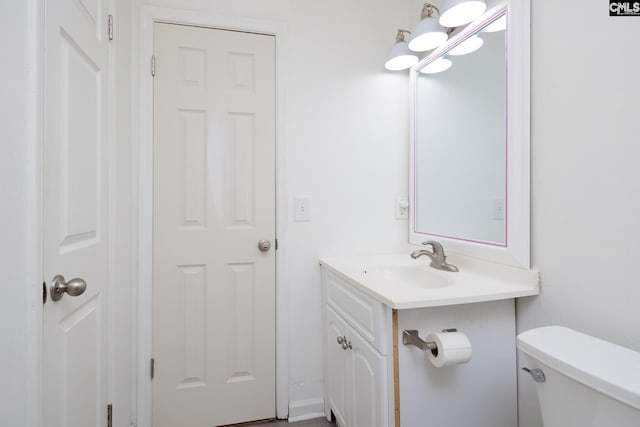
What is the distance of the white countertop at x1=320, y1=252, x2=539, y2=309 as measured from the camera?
106cm

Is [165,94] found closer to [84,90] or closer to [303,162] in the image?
[84,90]

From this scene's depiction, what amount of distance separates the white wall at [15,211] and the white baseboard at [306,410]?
4.13 feet

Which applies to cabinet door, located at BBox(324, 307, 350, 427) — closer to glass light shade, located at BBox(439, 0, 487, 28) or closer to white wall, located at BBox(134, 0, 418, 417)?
white wall, located at BBox(134, 0, 418, 417)

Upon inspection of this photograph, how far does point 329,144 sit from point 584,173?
3.75ft

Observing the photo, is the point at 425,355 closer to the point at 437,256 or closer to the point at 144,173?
the point at 437,256

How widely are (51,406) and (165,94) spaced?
1.32 metres

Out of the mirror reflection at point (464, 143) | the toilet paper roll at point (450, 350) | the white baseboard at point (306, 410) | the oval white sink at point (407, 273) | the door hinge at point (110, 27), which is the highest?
the door hinge at point (110, 27)

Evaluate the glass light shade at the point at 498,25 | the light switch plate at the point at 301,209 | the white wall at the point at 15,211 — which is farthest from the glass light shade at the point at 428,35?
the white wall at the point at 15,211

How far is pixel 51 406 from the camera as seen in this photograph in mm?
836

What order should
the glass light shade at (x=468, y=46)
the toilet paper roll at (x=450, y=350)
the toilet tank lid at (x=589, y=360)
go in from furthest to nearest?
the glass light shade at (x=468, y=46) → the toilet paper roll at (x=450, y=350) → the toilet tank lid at (x=589, y=360)

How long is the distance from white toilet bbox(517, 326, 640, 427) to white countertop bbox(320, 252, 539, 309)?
0.72 ft

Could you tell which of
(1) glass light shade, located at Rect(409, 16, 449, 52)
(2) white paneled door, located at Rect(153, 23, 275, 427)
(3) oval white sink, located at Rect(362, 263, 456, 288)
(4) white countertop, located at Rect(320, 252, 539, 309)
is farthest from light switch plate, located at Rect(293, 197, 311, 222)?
(1) glass light shade, located at Rect(409, 16, 449, 52)

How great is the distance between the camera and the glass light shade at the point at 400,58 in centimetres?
171

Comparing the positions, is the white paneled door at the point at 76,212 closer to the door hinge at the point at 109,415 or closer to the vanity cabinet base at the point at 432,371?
the door hinge at the point at 109,415
